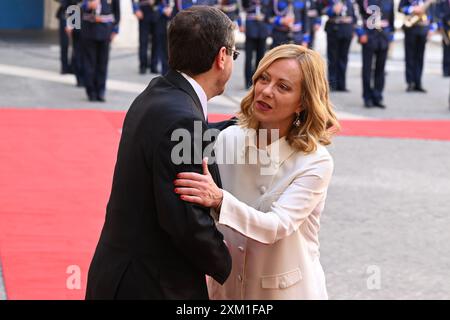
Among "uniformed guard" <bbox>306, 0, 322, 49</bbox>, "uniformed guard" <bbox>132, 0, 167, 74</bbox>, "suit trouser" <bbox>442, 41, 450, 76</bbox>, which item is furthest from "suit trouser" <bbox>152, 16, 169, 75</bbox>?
"suit trouser" <bbox>442, 41, 450, 76</bbox>

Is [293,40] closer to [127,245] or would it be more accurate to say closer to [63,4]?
[63,4]

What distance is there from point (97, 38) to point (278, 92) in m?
9.94

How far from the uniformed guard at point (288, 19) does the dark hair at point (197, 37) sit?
11.8 m

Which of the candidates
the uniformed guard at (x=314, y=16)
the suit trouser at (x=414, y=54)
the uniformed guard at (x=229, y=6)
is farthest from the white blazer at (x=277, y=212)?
the suit trouser at (x=414, y=54)

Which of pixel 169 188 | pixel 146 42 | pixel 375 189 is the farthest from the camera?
pixel 146 42

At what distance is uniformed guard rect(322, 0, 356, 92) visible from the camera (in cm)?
1517

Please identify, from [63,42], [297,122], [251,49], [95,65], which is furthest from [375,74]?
[297,122]

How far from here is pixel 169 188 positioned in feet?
8.98

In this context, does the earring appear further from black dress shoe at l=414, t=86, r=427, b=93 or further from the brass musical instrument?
black dress shoe at l=414, t=86, r=427, b=93

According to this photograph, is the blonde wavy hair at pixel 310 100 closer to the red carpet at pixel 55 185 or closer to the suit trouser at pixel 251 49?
the red carpet at pixel 55 185

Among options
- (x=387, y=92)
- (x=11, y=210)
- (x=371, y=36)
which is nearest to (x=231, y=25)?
(x=11, y=210)

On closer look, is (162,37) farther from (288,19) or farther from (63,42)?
(288,19)

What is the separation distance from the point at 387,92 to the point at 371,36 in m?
2.42

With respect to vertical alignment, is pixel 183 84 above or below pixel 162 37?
above
